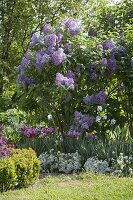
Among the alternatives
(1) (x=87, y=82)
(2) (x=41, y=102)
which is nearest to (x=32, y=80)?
(2) (x=41, y=102)

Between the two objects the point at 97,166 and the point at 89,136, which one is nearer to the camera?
the point at 97,166

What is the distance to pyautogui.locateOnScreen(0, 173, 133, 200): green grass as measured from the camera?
5.78 m

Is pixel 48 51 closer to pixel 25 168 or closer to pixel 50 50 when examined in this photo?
pixel 50 50

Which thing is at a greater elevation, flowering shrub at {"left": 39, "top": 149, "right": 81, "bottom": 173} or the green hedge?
flowering shrub at {"left": 39, "top": 149, "right": 81, "bottom": 173}

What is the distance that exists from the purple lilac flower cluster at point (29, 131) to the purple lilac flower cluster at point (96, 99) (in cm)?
138

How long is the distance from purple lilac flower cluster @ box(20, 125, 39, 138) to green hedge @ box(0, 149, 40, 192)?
2.19 metres

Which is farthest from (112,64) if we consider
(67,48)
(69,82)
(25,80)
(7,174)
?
(7,174)

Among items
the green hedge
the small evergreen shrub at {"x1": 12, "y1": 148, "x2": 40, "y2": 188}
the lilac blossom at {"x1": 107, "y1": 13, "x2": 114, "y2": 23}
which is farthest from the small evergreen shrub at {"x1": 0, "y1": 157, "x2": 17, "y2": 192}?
the lilac blossom at {"x1": 107, "y1": 13, "x2": 114, "y2": 23}

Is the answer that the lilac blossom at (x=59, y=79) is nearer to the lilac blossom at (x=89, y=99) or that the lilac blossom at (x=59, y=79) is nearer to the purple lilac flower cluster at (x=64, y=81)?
the purple lilac flower cluster at (x=64, y=81)

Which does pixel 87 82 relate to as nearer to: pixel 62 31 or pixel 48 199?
pixel 62 31

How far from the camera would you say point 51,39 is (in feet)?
28.1

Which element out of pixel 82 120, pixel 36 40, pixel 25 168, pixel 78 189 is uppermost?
pixel 36 40

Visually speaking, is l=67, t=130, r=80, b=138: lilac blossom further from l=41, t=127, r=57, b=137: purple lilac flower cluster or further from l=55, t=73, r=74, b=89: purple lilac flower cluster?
l=55, t=73, r=74, b=89: purple lilac flower cluster

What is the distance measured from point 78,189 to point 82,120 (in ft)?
8.35
